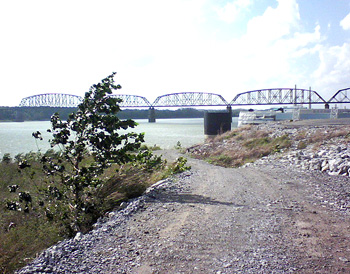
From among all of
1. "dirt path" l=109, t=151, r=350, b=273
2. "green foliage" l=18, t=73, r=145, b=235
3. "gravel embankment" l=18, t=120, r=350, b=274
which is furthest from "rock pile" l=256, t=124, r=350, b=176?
"green foliage" l=18, t=73, r=145, b=235

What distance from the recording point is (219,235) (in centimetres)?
520

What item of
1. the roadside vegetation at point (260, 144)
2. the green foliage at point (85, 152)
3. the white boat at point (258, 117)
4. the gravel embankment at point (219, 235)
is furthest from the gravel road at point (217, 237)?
the white boat at point (258, 117)

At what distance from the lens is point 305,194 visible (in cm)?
809

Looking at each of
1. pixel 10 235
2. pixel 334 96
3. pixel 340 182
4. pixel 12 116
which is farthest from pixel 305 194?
pixel 334 96

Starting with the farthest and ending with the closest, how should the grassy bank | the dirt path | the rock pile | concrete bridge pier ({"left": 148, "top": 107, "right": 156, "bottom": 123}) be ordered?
concrete bridge pier ({"left": 148, "top": 107, "right": 156, "bottom": 123}) < the rock pile < the grassy bank < the dirt path

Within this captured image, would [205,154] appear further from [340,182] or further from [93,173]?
[93,173]

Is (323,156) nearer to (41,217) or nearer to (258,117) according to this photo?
(41,217)

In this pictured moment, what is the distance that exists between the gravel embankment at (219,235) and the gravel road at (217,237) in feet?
0.04

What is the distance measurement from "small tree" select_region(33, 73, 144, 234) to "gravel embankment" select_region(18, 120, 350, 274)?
41.2 inches

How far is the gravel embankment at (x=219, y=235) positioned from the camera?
4.30 m

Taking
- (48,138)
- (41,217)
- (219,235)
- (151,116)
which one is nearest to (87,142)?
(41,217)

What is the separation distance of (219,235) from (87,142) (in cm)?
392

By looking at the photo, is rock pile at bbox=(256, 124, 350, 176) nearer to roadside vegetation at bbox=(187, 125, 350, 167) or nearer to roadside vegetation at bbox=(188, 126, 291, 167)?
roadside vegetation at bbox=(187, 125, 350, 167)

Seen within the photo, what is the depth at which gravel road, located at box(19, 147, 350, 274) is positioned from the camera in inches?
169
